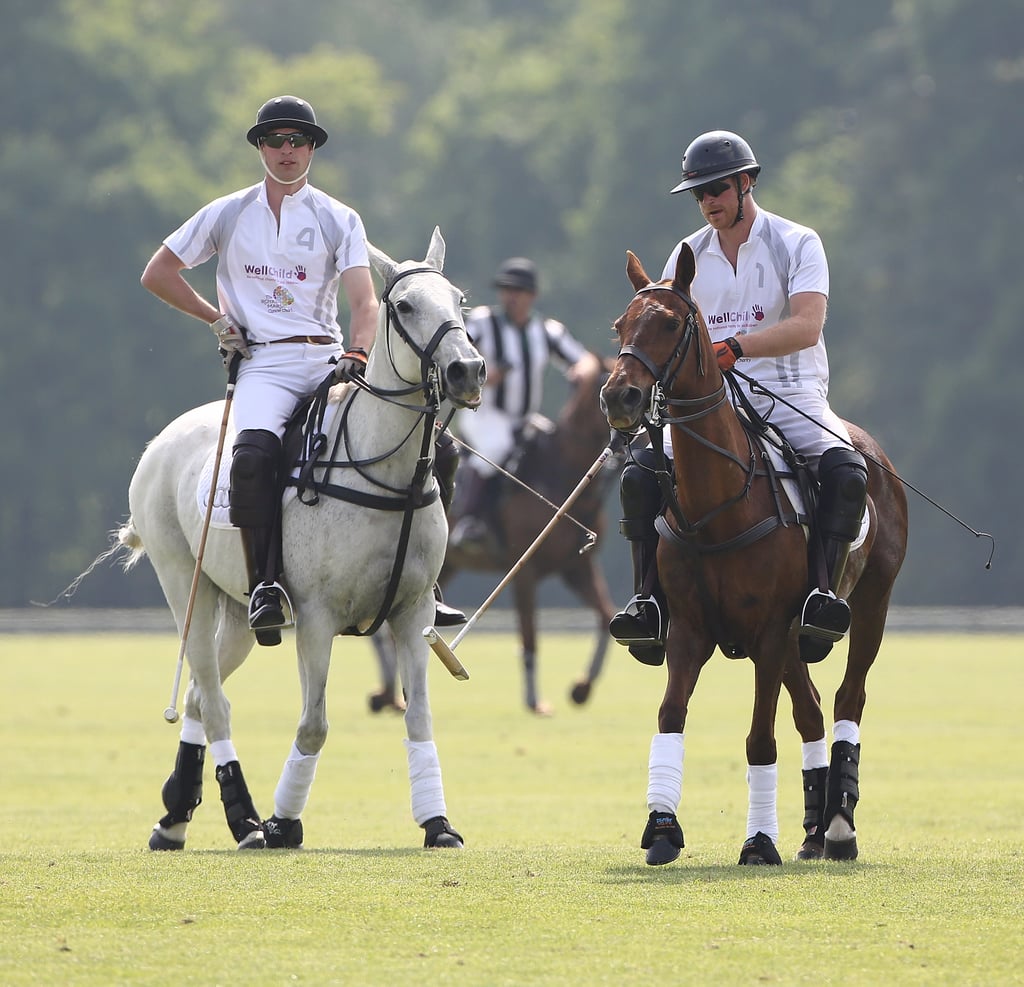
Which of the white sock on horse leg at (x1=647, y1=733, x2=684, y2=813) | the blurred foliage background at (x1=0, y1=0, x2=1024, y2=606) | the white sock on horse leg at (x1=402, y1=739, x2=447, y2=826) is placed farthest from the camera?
the blurred foliage background at (x1=0, y1=0, x2=1024, y2=606)

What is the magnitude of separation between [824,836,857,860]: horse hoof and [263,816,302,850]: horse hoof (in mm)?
2239

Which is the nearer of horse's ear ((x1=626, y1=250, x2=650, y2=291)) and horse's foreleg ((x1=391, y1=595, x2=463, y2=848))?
horse's ear ((x1=626, y1=250, x2=650, y2=291))

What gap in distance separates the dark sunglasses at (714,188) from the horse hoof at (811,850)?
2674 millimetres

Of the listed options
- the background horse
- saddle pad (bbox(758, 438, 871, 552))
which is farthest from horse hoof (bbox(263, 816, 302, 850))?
the background horse

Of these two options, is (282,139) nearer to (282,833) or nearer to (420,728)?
(420,728)

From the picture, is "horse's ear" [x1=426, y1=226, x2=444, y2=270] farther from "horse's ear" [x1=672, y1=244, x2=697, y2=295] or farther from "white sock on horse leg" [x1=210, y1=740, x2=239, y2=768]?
"white sock on horse leg" [x1=210, y1=740, x2=239, y2=768]

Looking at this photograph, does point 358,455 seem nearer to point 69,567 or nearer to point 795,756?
point 795,756

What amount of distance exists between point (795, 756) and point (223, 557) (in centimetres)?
594

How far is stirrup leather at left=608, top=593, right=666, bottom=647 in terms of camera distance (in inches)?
360

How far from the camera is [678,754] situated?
897 centimetres

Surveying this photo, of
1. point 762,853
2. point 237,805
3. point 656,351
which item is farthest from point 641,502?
point 237,805

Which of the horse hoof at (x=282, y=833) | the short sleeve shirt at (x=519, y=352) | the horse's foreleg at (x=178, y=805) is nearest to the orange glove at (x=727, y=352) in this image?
the horse hoof at (x=282, y=833)

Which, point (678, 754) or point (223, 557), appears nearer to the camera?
point (678, 754)

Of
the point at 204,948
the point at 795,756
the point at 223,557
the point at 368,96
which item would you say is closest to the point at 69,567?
the point at 368,96
